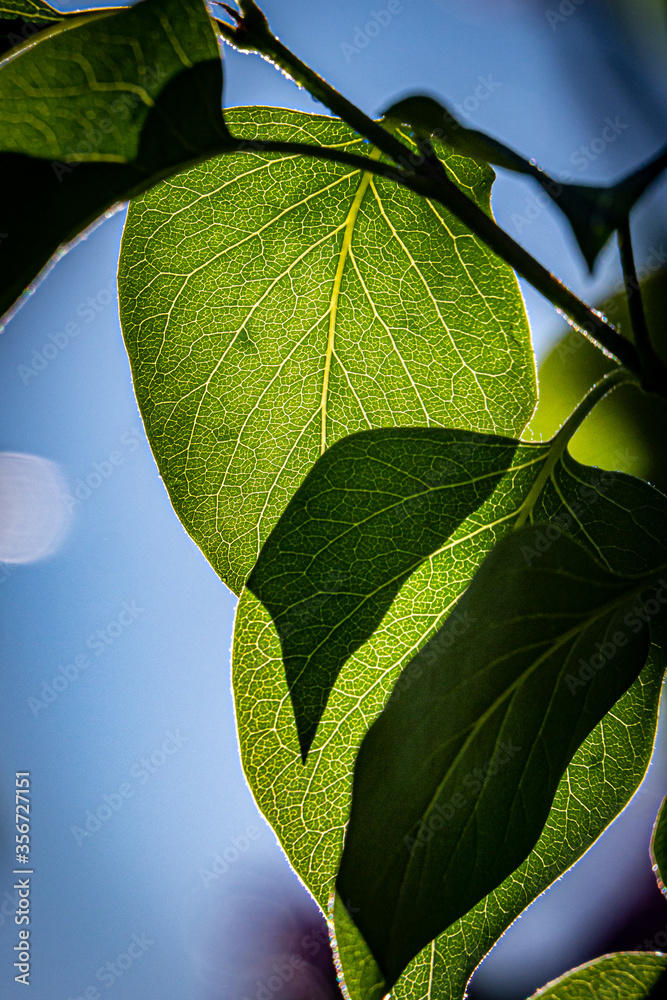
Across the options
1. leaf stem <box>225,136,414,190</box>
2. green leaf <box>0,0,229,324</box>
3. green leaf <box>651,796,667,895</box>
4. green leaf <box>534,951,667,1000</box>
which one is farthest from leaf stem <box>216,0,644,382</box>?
green leaf <box>534,951,667,1000</box>

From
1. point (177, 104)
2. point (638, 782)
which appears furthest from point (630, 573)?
point (177, 104)

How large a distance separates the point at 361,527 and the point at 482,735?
0.20 meters

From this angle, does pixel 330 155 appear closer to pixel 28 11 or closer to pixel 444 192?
pixel 444 192

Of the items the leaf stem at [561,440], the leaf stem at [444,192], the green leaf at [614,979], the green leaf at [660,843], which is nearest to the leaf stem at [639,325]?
the leaf stem at [444,192]

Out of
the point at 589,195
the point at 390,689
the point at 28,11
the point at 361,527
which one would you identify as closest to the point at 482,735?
the point at 390,689

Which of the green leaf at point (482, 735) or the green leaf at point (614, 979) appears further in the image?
the green leaf at point (614, 979)

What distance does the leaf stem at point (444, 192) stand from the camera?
18.0 inches

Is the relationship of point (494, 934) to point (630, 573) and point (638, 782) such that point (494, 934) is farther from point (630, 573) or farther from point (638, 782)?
point (630, 573)

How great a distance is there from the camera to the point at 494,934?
0.57 m

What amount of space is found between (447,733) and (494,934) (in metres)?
0.20

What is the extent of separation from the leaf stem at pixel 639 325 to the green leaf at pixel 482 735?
0.13 m

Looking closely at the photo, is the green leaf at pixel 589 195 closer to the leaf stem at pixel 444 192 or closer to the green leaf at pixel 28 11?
the leaf stem at pixel 444 192

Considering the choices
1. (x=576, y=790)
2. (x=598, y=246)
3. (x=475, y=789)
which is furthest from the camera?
(x=576, y=790)

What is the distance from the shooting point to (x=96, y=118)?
1.25 ft
